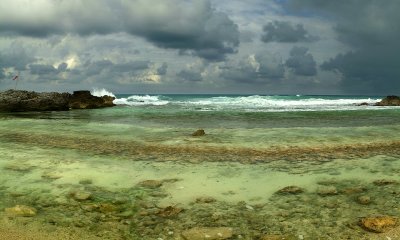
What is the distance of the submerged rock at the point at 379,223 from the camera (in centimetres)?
573

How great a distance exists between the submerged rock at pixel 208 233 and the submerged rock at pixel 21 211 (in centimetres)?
290

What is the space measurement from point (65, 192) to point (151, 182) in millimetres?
1903

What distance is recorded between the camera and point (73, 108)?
43.7 meters

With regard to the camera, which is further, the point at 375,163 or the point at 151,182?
the point at 375,163

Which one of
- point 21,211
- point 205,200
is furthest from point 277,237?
point 21,211

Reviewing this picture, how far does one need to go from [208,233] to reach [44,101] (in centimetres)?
3796

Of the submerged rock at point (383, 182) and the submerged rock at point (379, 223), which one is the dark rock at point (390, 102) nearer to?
A: the submerged rock at point (383, 182)

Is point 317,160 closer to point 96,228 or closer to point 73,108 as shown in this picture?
point 96,228

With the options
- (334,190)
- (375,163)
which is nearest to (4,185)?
(334,190)

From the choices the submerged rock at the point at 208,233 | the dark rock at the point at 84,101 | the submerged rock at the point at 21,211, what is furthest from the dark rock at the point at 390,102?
the submerged rock at the point at 21,211

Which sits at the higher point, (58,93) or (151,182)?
(58,93)

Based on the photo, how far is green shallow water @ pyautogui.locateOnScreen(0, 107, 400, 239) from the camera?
6.26 metres

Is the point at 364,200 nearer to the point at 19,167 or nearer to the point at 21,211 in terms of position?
the point at 21,211

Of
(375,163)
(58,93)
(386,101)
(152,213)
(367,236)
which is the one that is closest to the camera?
(367,236)
